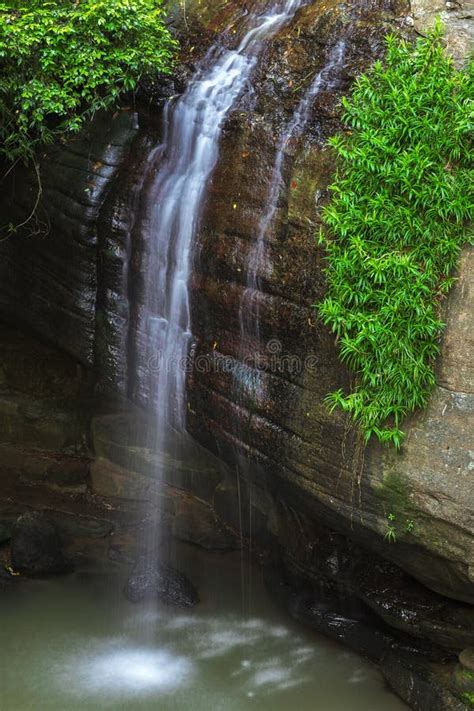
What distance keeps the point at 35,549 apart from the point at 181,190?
399cm

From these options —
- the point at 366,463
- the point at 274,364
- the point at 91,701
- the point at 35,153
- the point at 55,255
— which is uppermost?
the point at 35,153

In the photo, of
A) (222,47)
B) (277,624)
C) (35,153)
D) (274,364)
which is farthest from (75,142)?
(277,624)

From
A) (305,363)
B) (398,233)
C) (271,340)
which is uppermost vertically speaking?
(398,233)

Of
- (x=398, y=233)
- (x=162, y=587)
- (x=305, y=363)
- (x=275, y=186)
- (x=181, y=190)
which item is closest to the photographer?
(x=398, y=233)

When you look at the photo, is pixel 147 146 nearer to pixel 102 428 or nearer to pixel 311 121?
pixel 311 121

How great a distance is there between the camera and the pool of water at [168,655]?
21.5ft

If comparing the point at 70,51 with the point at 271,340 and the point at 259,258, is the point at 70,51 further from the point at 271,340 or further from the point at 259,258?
the point at 271,340

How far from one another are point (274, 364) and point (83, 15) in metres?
3.33

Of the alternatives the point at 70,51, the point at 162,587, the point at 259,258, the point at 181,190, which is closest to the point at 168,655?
the point at 162,587

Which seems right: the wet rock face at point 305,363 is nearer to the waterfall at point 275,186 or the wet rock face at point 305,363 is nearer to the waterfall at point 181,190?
the waterfall at point 275,186

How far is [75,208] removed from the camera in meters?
7.71

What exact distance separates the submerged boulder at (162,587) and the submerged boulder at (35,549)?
2.68 feet

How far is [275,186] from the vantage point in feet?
21.1

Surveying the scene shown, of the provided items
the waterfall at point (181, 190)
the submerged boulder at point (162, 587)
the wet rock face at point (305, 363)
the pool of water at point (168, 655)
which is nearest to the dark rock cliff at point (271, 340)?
the wet rock face at point (305, 363)
